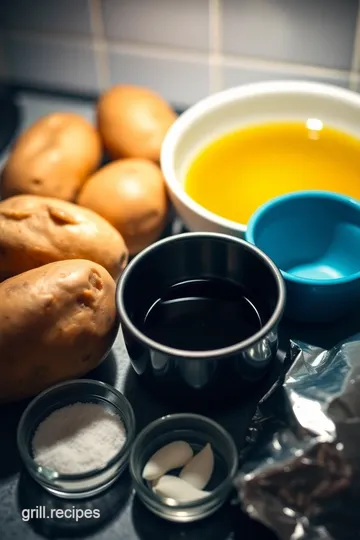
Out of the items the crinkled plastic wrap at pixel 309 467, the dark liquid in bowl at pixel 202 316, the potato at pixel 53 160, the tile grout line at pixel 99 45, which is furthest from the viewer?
the tile grout line at pixel 99 45

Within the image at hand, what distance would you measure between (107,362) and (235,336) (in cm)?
12

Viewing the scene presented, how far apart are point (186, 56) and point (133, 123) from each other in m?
0.14

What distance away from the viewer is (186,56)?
848mm

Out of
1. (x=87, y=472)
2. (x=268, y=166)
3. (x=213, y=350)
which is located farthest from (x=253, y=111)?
(x=87, y=472)

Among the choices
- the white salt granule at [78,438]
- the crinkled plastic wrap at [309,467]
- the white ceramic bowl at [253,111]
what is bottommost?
the white salt granule at [78,438]

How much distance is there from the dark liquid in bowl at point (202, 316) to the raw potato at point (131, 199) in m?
0.08

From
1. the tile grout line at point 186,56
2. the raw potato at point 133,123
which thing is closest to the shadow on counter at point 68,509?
the raw potato at point 133,123

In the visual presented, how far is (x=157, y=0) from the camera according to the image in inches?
31.9

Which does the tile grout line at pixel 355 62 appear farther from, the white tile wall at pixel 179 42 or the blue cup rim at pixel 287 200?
the blue cup rim at pixel 287 200

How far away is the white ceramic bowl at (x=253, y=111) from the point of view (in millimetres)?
761

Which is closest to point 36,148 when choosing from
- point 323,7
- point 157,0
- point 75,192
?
point 75,192

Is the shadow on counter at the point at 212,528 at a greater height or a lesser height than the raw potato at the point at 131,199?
lesser

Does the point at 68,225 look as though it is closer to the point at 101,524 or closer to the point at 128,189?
the point at 128,189

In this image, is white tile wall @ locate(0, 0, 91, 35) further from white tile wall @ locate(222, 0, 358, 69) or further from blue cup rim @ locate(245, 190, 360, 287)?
blue cup rim @ locate(245, 190, 360, 287)
